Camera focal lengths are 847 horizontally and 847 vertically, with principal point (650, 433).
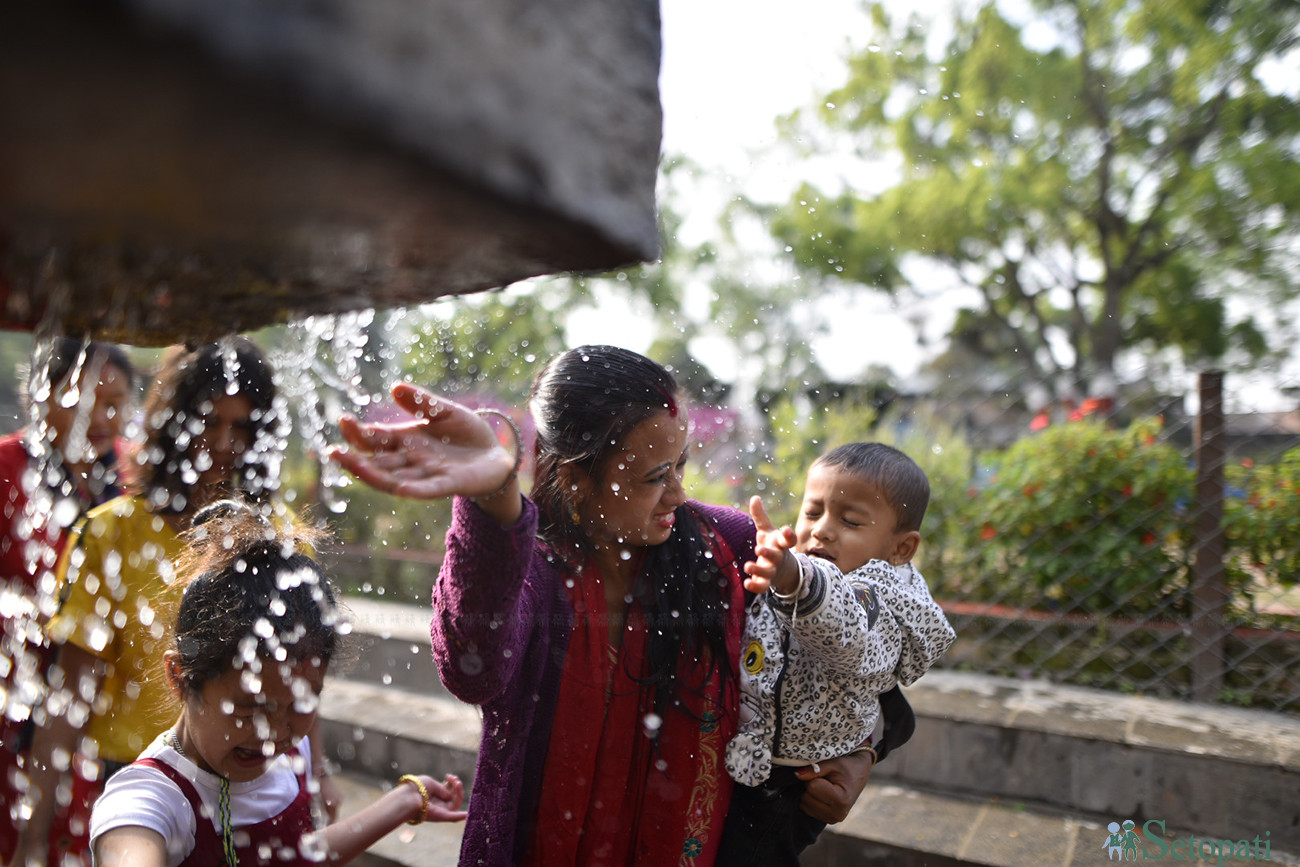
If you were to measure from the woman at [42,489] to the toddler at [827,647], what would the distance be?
1555 mm

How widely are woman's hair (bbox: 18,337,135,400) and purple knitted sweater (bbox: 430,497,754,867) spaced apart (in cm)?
83

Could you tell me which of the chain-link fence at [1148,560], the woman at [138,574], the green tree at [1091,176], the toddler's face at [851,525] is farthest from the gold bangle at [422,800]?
the green tree at [1091,176]

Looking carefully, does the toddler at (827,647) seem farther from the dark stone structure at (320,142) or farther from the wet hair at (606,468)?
the dark stone structure at (320,142)

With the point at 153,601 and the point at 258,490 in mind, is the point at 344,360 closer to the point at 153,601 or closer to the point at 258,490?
the point at 258,490

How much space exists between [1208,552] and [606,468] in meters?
3.18

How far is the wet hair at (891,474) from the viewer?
6.32 ft

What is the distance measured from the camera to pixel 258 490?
204cm

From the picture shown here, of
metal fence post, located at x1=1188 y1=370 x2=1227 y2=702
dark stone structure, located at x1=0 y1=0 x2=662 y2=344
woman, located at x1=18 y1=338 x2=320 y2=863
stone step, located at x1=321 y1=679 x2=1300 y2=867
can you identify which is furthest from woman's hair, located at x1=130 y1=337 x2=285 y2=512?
metal fence post, located at x1=1188 y1=370 x2=1227 y2=702

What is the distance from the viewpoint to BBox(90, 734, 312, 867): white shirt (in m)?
1.43

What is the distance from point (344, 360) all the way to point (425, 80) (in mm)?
1515

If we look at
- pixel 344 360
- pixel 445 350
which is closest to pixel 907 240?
pixel 445 350

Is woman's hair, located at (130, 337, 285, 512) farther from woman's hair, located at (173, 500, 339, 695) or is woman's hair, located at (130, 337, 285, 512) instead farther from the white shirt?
the white shirt

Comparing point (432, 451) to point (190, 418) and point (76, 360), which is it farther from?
point (76, 360)

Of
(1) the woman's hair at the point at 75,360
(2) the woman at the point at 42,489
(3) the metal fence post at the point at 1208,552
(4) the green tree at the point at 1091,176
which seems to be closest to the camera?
(1) the woman's hair at the point at 75,360
